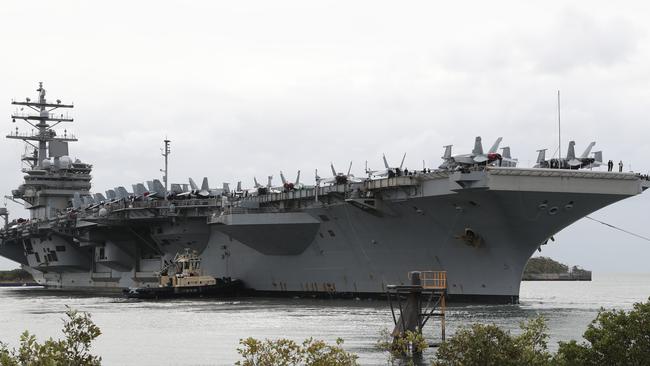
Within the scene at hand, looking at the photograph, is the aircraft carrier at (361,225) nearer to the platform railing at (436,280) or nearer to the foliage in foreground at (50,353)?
the platform railing at (436,280)

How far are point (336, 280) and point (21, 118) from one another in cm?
3152

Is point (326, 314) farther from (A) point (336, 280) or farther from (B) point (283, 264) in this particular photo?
(B) point (283, 264)

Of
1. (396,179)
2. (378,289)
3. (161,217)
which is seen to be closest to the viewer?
(396,179)

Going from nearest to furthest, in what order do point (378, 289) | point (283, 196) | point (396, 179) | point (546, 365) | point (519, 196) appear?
point (546, 365), point (519, 196), point (396, 179), point (378, 289), point (283, 196)

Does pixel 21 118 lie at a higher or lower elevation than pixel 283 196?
higher

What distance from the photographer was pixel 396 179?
1113 inches

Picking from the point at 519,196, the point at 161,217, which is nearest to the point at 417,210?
the point at 519,196

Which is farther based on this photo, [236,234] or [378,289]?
[236,234]

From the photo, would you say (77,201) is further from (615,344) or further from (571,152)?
(615,344)

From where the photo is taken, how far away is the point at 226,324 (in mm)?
25281

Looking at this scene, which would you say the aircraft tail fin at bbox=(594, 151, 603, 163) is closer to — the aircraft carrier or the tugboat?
the aircraft carrier

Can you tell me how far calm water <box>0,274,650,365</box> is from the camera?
1944 centimetres

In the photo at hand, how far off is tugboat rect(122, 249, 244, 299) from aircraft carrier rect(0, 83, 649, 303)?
2.32ft

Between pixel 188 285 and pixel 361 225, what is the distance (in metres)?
10.6
